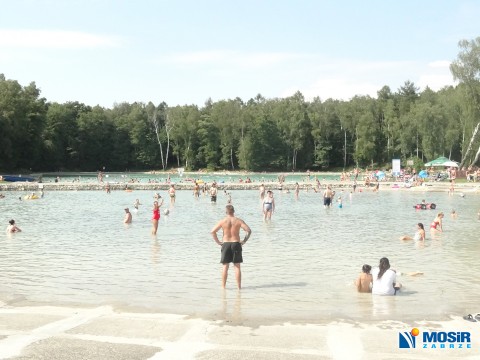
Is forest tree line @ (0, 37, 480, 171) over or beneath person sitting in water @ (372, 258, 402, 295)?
over

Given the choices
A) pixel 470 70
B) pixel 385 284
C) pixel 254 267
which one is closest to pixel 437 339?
pixel 385 284

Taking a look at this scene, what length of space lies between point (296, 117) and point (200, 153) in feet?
A: 66.7

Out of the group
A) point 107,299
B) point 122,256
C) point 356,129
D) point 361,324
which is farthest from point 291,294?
point 356,129

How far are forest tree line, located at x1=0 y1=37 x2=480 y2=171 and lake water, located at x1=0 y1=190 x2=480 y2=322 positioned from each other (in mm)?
64627

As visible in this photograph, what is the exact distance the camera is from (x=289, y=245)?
1934 centimetres

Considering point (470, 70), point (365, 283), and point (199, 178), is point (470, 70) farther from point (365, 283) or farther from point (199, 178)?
point (365, 283)

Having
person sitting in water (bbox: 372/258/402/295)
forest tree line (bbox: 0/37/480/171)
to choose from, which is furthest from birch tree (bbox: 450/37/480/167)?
person sitting in water (bbox: 372/258/402/295)

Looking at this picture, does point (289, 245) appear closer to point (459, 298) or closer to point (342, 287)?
point (342, 287)

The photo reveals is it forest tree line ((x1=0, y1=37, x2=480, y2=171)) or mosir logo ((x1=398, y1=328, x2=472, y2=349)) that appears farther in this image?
forest tree line ((x1=0, y1=37, x2=480, y2=171))

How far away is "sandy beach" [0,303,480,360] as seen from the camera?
742 cm

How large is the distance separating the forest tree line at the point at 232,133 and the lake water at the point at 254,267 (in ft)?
212

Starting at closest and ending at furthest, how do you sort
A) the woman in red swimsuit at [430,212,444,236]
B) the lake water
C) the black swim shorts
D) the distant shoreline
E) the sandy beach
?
the sandy beach → the lake water → the black swim shorts → the woman in red swimsuit at [430,212,444,236] → the distant shoreline

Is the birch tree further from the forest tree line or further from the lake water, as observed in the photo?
the lake water

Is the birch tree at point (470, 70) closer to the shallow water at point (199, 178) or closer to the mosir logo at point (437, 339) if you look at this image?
the shallow water at point (199, 178)
